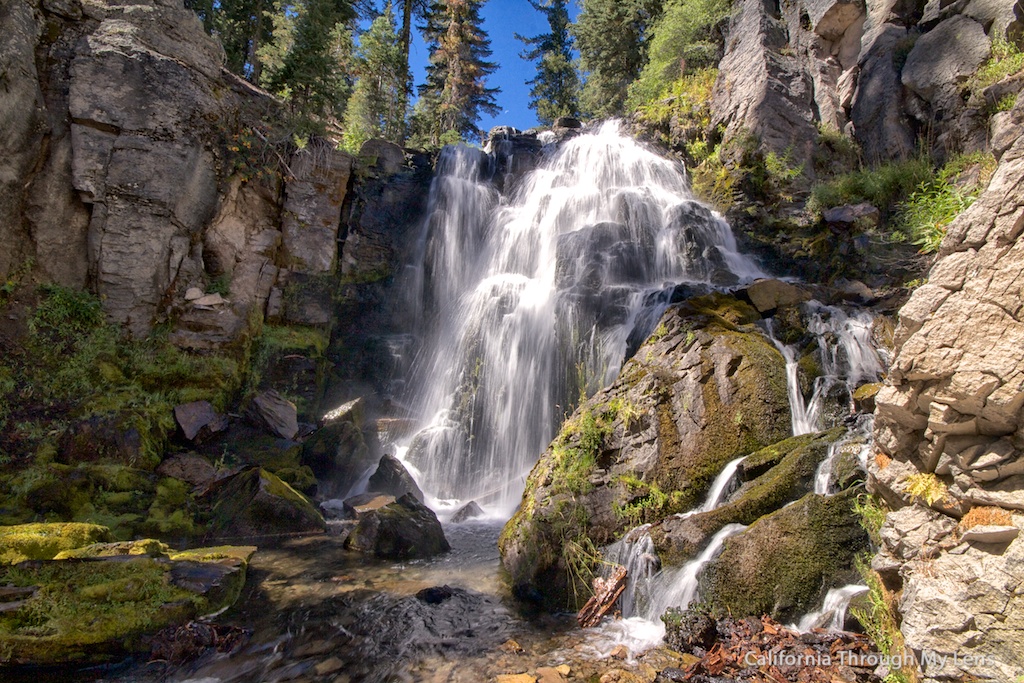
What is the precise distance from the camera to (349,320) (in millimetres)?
14266

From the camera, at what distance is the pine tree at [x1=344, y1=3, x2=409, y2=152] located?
21.0m

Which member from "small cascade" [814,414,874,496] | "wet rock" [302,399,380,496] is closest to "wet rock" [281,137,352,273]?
"wet rock" [302,399,380,496]

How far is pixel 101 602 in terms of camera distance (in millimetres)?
4754

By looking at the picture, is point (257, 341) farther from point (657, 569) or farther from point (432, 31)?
point (432, 31)

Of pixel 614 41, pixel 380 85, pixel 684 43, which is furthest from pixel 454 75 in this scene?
pixel 684 43

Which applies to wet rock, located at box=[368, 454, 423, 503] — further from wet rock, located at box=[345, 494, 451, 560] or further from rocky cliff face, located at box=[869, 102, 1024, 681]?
rocky cliff face, located at box=[869, 102, 1024, 681]

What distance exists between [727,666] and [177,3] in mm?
15599

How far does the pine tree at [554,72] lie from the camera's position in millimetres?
29719

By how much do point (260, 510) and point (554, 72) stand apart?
29.3 metres

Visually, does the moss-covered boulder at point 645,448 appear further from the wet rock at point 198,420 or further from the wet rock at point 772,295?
the wet rock at point 198,420

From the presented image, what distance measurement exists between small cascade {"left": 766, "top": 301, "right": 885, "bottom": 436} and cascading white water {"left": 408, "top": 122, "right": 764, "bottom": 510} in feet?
8.29

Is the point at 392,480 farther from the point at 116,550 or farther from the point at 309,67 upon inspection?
the point at 309,67

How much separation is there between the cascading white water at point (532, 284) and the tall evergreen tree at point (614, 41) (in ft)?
25.9

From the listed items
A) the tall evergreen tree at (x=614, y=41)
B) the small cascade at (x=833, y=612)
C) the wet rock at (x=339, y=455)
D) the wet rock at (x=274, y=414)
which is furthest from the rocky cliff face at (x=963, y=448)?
the tall evergreen tree at (x=614, y=41)
